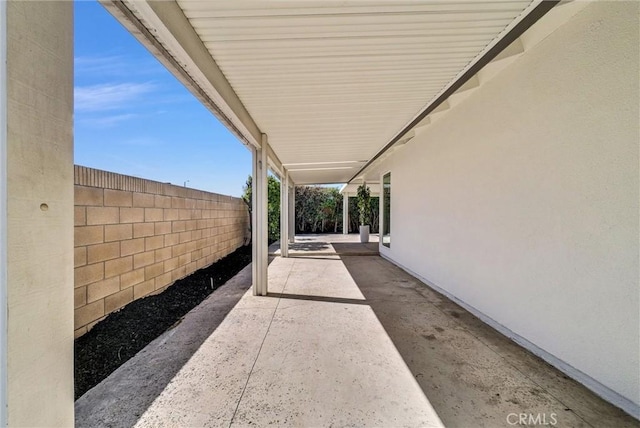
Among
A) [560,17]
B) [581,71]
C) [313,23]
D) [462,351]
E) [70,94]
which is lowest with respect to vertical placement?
[462,351]

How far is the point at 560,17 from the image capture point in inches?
95.1

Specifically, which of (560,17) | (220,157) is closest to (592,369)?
(560,17)

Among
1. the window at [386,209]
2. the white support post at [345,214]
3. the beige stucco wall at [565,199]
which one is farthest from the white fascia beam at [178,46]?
the white support post at [345,214]

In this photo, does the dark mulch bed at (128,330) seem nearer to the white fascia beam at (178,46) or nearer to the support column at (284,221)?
the white fascia beam at (178,46)

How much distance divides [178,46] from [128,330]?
9.76 feet

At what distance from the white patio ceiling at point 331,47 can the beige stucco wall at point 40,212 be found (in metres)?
0.82

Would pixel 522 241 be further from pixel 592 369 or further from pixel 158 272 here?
pixel 158 272

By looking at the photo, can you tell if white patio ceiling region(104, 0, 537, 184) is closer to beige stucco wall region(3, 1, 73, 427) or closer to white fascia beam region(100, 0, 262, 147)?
white fascia beam region(100, 0, 262, 147)

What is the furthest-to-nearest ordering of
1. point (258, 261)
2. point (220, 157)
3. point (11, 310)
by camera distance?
point (220, 157) < point (258, 261) < point (11, 310)

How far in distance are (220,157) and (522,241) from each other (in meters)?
12.8

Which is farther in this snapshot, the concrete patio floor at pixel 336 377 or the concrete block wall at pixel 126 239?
the concrete block wall at pixel 126 239

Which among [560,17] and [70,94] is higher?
[560,17]

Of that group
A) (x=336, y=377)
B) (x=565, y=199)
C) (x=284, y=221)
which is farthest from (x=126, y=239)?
(x=284, y=221)

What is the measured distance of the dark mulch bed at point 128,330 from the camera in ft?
8.18
